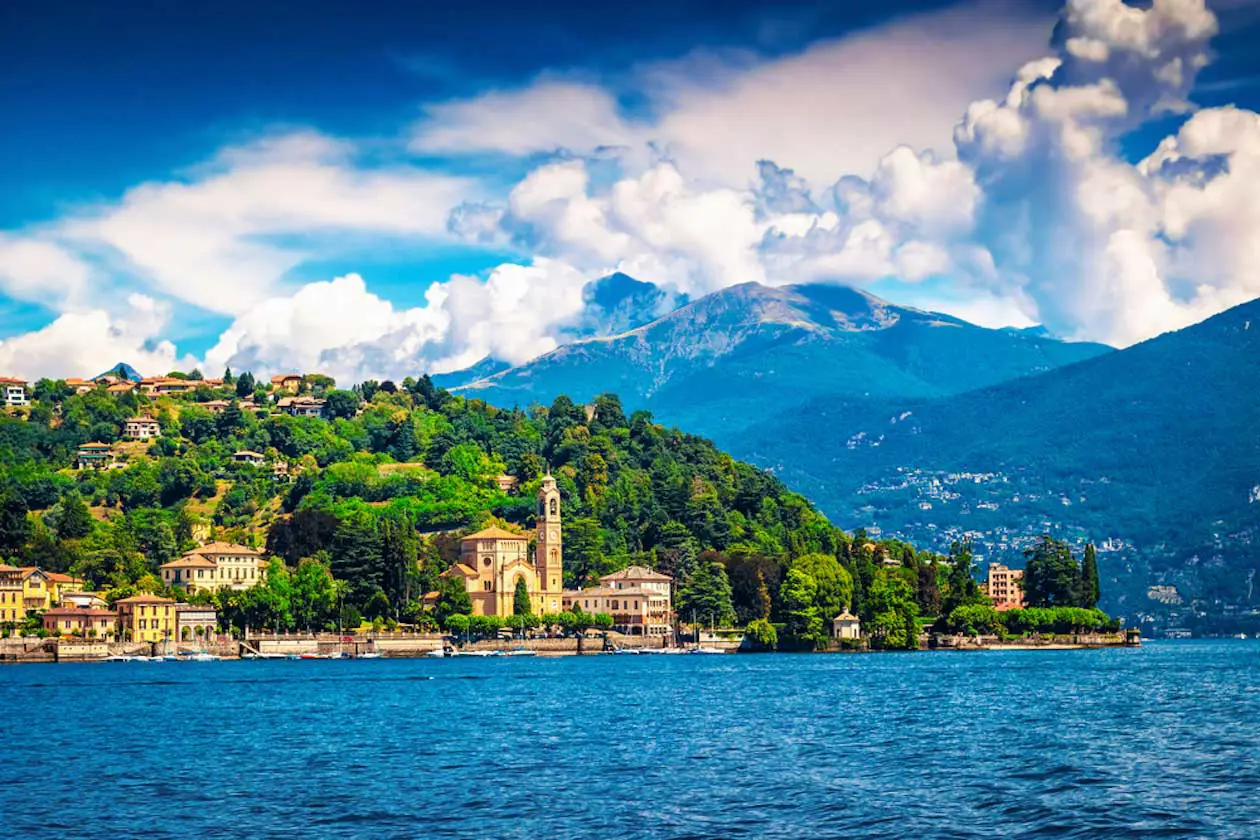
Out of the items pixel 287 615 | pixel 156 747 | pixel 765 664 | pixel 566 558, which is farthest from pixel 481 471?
pixel 156 747

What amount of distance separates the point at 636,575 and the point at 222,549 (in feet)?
123

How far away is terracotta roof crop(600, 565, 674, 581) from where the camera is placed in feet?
506

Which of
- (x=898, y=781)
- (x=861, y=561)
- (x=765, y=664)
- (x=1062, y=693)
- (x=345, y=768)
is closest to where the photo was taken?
(x=898, y=781)

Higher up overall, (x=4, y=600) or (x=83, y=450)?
(x=83, y=450)

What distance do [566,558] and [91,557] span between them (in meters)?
45.5

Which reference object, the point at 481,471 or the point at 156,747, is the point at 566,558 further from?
the point at 156,747

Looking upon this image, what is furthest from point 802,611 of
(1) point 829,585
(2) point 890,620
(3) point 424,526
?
(3) point 424,526

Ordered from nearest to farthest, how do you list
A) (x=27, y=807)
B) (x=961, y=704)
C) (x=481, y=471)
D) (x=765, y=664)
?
(x=27, y=807), (x=961, y=704), (x=765, y=664), (x=481, y=471)

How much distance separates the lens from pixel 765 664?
118 m

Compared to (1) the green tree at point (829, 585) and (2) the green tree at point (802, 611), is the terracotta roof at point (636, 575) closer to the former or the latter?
(1) the green tree at point (829, 585)

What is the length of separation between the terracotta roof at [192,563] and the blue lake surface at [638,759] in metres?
57.8

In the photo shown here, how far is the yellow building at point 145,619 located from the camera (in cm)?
13312

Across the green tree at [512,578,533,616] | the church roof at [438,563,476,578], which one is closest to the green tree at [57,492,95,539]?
the church roof at [438,563,476,578]

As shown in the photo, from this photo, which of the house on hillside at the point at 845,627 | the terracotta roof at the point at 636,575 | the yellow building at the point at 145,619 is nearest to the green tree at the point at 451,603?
the terracotta roof at the point at 636,575
